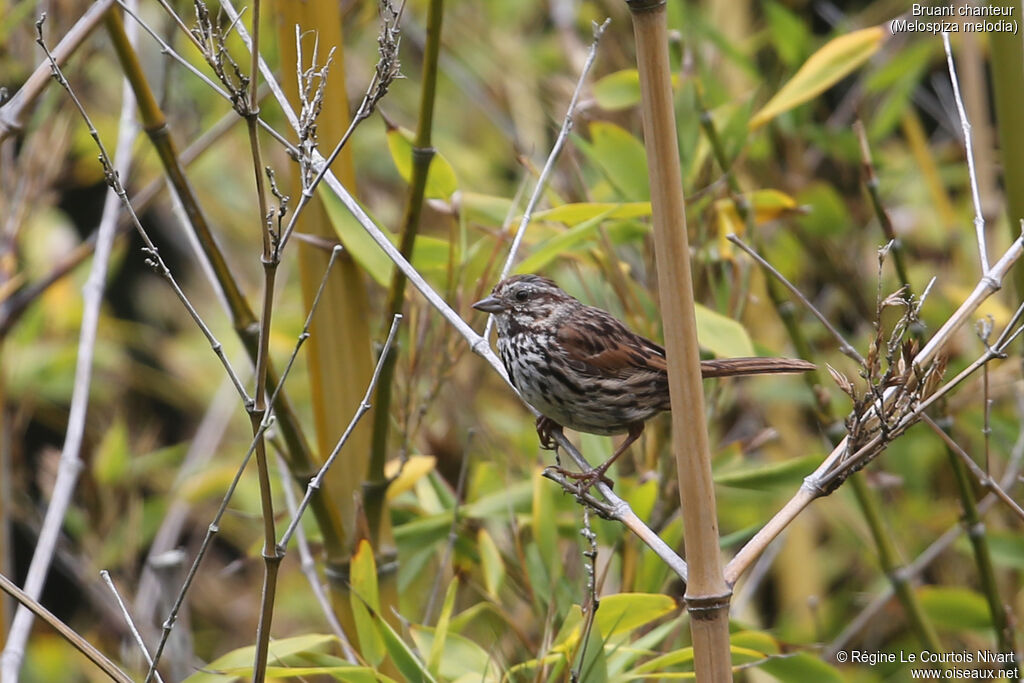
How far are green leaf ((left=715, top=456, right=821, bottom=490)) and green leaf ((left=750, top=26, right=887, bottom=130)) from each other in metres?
0.82

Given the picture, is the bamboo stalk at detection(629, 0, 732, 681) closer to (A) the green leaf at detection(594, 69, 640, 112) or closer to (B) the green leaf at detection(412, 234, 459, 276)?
(B) the green leaf at detection(412, 234, 459, 276)

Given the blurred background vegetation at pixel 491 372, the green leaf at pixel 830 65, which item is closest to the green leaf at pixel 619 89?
the blurred background vegetation at pixel 491 372

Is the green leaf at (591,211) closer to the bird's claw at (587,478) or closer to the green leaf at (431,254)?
the green leaf at (431,254)

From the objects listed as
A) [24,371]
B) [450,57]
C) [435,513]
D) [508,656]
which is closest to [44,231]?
[24,371]

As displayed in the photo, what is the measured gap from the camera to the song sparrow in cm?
222

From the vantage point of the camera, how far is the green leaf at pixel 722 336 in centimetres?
212

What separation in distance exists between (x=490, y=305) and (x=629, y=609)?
76cm

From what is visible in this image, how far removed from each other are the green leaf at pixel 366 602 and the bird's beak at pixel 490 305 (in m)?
0.65

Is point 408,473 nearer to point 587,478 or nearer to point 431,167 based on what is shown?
point 587,478

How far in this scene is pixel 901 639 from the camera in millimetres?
3979

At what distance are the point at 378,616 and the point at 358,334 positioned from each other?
58 centimetres

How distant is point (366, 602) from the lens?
1732mm

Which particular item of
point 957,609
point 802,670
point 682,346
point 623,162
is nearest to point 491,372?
point 623,162

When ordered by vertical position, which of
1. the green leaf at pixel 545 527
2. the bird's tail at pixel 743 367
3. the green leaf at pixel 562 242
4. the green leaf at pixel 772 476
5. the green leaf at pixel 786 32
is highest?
the green leaf at pixel 786 32
